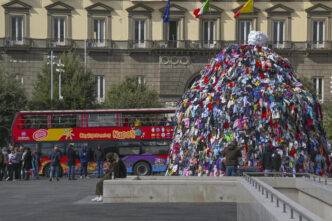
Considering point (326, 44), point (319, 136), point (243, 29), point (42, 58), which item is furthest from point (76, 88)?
point (319, 136)

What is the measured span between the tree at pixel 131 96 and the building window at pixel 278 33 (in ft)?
41.0

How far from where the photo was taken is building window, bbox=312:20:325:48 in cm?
7750

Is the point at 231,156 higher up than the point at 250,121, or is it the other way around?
the point at 250,121

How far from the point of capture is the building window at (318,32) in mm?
77500

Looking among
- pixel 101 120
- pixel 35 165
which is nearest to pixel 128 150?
pixel 101 120

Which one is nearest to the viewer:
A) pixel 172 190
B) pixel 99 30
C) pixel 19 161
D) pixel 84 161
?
pixel 172 190

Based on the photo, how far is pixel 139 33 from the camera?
7681cm

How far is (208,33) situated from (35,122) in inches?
1432

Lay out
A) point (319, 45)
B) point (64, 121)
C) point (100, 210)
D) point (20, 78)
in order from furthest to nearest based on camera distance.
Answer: point (319, 45), point (20, 78), point (64, 121), point (100, 210)

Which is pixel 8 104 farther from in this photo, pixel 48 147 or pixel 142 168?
pixel 142 168

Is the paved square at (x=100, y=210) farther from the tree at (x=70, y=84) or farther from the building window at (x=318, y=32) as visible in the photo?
the building window at (x=318, y=32)

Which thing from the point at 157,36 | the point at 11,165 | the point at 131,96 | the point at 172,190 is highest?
the point at 157,36

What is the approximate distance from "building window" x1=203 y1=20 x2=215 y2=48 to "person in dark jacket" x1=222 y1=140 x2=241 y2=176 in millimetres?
54468

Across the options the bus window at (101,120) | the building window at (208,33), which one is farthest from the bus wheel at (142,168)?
the building window at (208,33)
